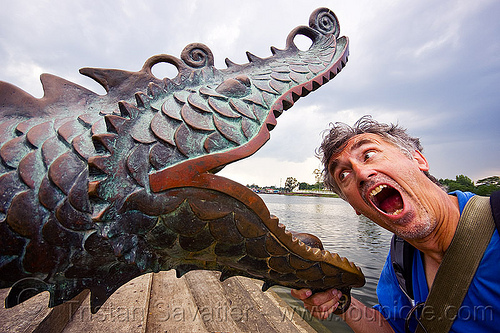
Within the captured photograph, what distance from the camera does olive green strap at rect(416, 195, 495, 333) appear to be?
129 centimetres

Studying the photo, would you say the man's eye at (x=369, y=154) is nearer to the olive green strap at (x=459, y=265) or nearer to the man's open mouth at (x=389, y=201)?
the man's open mouth at (x=389, y=201)

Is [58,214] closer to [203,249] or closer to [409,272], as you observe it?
[203,249]

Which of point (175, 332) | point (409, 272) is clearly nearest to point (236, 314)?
point (175, 332)

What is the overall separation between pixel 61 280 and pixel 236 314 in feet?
6.48

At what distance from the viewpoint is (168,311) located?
2.20m

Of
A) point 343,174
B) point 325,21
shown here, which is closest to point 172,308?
point 343,174

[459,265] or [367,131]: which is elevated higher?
[367,131]

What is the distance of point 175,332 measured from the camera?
5.70 ft

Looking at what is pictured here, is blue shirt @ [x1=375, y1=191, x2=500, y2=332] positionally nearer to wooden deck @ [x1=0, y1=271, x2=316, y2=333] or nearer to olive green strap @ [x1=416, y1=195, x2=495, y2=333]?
olive green strap @ [x1=416, y1=195, x2=495, y2=333]

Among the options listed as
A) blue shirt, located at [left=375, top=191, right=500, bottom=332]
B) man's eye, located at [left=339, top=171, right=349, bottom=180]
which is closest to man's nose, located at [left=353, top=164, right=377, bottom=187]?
man's eye, located at [left=339, top=171, right=349, bottom=180]

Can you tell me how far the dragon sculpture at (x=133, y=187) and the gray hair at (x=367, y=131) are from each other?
0.84 meters

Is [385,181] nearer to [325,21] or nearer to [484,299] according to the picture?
[484,299]

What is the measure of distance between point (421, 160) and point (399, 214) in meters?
0.60

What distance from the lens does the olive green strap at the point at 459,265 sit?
1.29 m
